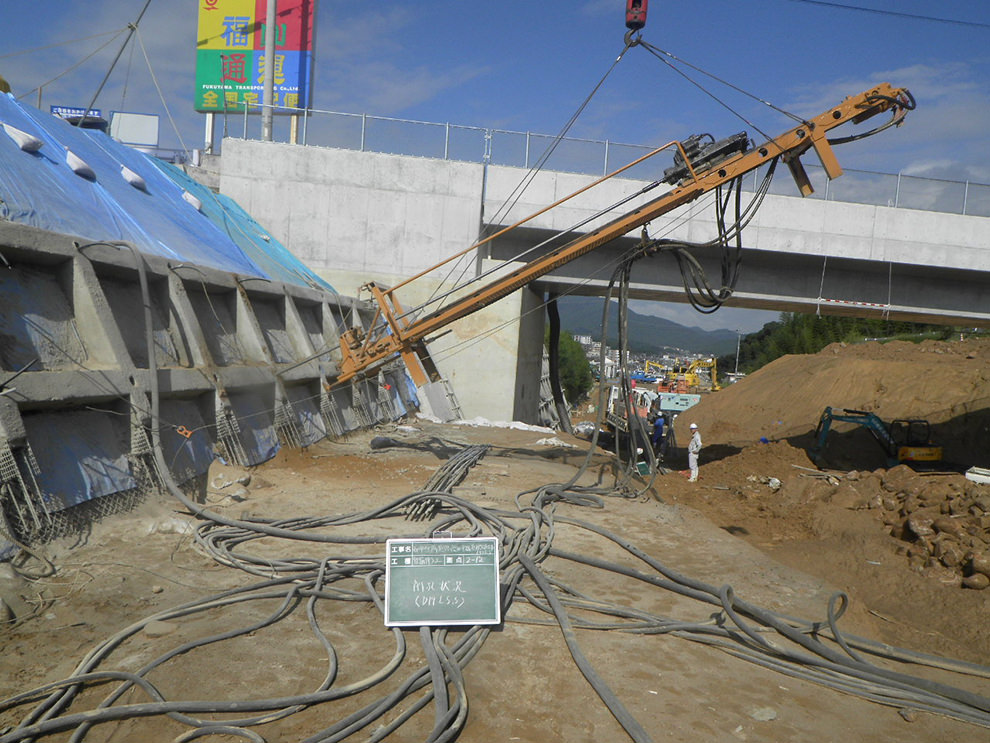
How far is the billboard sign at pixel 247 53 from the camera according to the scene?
25016 millimetres

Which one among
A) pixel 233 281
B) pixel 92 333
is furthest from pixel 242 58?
pixel 92 333

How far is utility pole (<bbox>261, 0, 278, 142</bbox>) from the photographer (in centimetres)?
1953

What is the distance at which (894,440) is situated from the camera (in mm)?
17391

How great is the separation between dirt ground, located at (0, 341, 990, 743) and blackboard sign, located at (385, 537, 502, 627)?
178 mm

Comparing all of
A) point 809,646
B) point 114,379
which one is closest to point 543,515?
point 809,646

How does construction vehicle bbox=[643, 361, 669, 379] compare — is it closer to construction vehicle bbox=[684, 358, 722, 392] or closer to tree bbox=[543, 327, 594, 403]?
construction vehicle bbox=[684, 358, 722, 392]

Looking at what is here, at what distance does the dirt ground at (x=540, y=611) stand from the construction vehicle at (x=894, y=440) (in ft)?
10.8

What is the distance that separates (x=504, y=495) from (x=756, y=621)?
4081 millimetres

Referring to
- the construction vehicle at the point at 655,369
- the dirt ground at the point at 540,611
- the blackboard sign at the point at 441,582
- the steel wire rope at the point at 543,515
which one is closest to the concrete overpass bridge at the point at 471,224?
the dirt ground at the point at 540,611

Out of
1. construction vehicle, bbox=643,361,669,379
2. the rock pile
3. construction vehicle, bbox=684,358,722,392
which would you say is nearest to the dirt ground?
the rock pile

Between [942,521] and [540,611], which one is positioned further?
[942,521]

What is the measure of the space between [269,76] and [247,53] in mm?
5294

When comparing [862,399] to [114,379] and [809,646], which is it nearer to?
[809,646]

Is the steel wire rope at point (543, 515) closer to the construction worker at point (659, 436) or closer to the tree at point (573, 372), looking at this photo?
the construction worker at point (659, 436)
